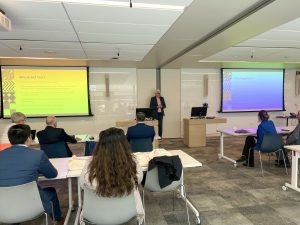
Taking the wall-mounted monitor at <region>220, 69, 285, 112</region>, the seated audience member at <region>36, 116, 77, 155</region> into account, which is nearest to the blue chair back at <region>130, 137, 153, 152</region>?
the seated audience member at <region>36, 116, 77, 155</region>

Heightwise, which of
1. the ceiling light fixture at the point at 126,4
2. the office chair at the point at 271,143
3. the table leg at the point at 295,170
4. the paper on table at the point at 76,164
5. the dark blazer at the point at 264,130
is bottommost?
the table leg at the point at 295,170

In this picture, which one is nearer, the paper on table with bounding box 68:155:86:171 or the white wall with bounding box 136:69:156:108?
the paper on table with bounding box 68:155:86:171

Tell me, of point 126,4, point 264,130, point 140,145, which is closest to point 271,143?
point 264,130

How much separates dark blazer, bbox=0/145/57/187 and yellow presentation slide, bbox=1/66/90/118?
226 inches

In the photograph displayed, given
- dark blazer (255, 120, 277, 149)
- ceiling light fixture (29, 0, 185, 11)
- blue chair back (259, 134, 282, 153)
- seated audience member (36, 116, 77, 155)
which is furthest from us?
dark blazer (255, 120, 277, 149)

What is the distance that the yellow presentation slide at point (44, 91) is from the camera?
708cm

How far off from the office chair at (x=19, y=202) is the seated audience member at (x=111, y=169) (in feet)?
1.36

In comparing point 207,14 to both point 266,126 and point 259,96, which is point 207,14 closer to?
point 266,126

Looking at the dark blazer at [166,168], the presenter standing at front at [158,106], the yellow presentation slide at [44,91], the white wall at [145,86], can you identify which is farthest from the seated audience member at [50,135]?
the white wall at [145,86]

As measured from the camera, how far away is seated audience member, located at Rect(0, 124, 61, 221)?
1831 millimetres

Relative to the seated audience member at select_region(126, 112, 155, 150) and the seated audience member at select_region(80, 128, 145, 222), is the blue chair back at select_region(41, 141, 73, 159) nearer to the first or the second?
the seated audience member at select_region(126, 112, 155, 150)

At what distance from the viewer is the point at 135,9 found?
279 centimetres

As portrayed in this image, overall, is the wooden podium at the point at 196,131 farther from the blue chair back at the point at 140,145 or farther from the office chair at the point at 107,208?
the office chair at the point at 107,208

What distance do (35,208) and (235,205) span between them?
7.87ft
